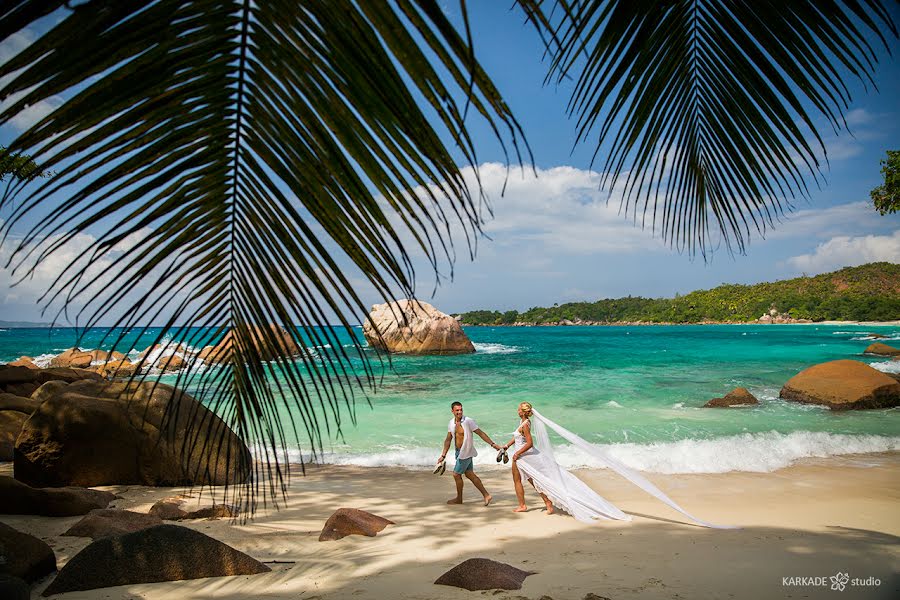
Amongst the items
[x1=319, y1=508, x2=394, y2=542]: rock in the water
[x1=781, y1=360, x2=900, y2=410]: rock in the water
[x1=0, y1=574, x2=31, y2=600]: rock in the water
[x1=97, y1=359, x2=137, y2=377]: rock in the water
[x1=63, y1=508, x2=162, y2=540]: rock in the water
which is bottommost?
[x1=781, y1=360, x2=900, y2=410]: rock in the water

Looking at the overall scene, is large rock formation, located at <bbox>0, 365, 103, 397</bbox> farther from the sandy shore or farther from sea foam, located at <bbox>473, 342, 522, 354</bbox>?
sea foam, located at <bbox>473, 342, 522, 354</bbox>

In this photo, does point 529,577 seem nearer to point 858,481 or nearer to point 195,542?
point 195,542

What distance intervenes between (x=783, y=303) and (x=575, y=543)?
118470mm

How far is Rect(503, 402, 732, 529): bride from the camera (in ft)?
21.6

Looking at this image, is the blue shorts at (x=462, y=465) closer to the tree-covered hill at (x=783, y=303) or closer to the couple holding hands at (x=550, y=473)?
the couple holding hands at (x=550, y=473)

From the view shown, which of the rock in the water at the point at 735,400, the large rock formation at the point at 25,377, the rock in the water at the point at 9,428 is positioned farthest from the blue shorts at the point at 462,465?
the rock in the water at the point at 735,400

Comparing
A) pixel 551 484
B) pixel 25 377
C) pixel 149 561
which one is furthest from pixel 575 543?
pixel 25 377

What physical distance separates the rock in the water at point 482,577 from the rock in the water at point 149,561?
5.67 feet

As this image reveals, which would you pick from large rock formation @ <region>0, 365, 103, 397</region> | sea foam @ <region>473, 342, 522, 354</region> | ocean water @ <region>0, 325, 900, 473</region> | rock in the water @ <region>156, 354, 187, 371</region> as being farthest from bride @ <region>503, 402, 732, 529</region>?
sea foam @ <region>473, 342, 522, 354</region>

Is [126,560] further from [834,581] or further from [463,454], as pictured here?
[834,581]

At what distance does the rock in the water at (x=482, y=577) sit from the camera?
4.20 m

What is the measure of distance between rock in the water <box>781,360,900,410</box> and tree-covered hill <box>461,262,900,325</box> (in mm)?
91335

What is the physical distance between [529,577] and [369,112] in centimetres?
465

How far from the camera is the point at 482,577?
4.25m
